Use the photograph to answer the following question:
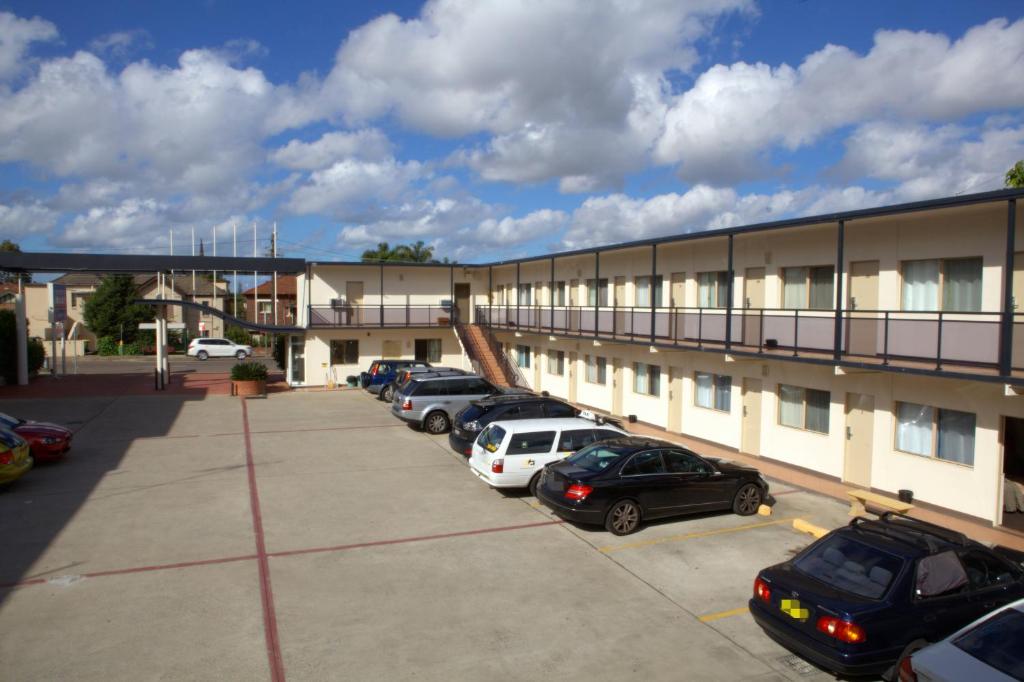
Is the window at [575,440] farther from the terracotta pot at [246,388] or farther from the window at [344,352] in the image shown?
the window at [344,352]

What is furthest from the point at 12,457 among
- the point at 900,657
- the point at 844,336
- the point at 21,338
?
the point at 21,338

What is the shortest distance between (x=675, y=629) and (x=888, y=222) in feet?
32.9

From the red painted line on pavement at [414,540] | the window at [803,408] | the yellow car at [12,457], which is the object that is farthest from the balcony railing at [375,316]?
A: the red painted line on pavement at [414,540]

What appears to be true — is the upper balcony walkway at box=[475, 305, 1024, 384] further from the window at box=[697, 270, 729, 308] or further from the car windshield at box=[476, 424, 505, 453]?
the car windshield at box=[476, 424, 505, 453]

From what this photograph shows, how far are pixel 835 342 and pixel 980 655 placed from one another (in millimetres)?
9025

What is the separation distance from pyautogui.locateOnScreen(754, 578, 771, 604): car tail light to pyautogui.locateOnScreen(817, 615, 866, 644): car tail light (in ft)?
2.31

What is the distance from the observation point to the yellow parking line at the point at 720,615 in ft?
28.1

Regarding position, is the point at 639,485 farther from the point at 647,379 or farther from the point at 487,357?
the point at 487,357

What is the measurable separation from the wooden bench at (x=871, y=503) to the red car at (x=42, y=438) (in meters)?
17.2

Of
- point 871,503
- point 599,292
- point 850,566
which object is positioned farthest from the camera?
point 599,292

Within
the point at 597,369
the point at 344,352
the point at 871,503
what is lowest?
the point at 871,503

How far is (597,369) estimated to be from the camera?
26062 millimetres

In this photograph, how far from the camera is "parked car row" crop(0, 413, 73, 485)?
1396 centimetres

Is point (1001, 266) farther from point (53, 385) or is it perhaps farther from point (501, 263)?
point (53, 385)
